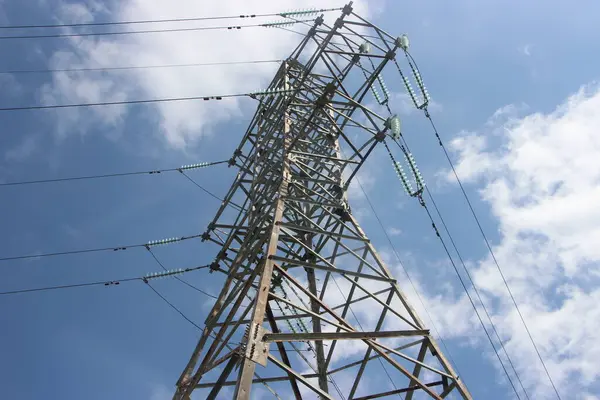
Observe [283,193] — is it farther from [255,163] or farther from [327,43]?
[327,43]

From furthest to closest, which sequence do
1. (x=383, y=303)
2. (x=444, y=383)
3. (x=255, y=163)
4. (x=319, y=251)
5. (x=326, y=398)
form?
1. (x=255, y=163)
2. (x=319, y=251)
3. (x=383, y=303)
4. (x=444, y=383)
5. (x=326, y=398)

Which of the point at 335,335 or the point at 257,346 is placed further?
the point at 335,335

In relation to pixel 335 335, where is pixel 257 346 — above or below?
below

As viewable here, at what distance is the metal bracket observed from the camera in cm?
598

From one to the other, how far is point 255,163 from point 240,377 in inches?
286

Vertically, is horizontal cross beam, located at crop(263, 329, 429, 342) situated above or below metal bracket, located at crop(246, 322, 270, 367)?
above

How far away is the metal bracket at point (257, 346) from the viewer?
19.6ft

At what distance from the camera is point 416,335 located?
7.73 metres

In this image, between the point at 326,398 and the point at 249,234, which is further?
the point at 249,234

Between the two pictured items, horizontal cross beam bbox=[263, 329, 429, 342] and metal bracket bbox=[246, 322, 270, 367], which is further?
horizontal cross beam bbox=[263, 329, 429, 342]

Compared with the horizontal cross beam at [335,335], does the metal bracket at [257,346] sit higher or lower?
lower

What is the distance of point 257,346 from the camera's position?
6086 mm

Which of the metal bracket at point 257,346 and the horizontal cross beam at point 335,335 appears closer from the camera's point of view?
the metal bracket at point 257,346

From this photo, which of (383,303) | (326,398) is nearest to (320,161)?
(383,303)
